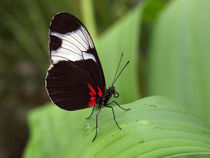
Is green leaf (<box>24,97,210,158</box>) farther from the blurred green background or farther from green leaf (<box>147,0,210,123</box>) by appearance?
green leaf (<box>147,0,210,123</box>)

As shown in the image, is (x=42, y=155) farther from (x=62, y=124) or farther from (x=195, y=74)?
(x=195, y=74)

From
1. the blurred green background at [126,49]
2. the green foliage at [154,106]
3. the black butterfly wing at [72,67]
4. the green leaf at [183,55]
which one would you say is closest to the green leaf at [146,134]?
the green foliage at [154,106]

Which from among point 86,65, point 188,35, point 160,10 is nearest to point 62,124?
point 86,65

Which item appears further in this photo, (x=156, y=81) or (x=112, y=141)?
(x=156, y=81)

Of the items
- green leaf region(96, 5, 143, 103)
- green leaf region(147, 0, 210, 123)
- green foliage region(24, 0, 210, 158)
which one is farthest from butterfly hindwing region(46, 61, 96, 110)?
green leaf region(147, 0, 210, 123)

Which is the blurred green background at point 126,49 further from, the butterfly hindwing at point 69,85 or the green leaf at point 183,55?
the butterfly hindwing at point 69,85

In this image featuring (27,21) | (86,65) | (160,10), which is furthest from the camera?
(27,21)

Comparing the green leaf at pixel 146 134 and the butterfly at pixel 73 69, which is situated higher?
the butterfly at pixel 73 69
